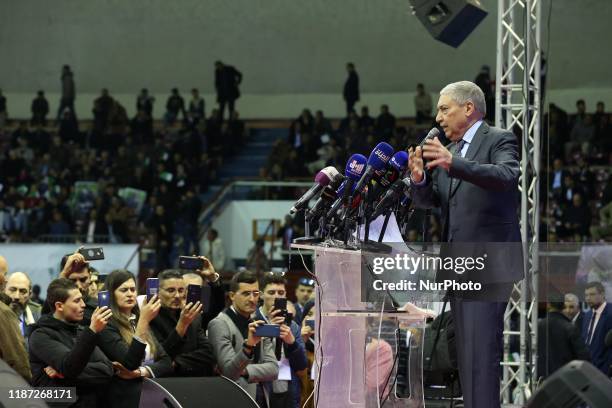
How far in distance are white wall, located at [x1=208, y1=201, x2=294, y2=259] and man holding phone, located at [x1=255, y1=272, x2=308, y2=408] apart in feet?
36.2

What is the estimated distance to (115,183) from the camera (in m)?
21.3

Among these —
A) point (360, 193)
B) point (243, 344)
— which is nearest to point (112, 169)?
point (243, 344)

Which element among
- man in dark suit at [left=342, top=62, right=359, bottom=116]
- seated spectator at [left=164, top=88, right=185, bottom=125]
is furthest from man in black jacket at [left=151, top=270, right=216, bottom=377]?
seated spectator at [left=164, top=88, right=185, bottom=125]

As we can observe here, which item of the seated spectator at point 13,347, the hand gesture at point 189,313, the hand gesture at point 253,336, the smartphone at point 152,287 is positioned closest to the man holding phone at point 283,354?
the hand gesture at point 253,336

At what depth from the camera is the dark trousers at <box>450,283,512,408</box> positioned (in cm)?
466

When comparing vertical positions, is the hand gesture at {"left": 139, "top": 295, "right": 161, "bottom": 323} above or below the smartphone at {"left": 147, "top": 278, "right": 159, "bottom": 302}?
below

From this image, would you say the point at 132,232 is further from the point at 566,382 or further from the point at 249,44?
the point at 566,382

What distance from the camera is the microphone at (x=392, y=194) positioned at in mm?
5066

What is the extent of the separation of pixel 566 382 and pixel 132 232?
1636 cm

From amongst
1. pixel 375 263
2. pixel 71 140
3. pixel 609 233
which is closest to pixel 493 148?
pixel 375 263

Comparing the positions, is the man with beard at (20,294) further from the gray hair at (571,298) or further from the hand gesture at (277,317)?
the gray hair at (571,298)

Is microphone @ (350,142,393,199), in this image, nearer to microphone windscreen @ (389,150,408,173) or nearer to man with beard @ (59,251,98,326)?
microphone windscreen @ (389,150,408,173)

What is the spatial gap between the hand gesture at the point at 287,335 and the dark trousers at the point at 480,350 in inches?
72.3

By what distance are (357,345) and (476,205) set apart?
79 cm
